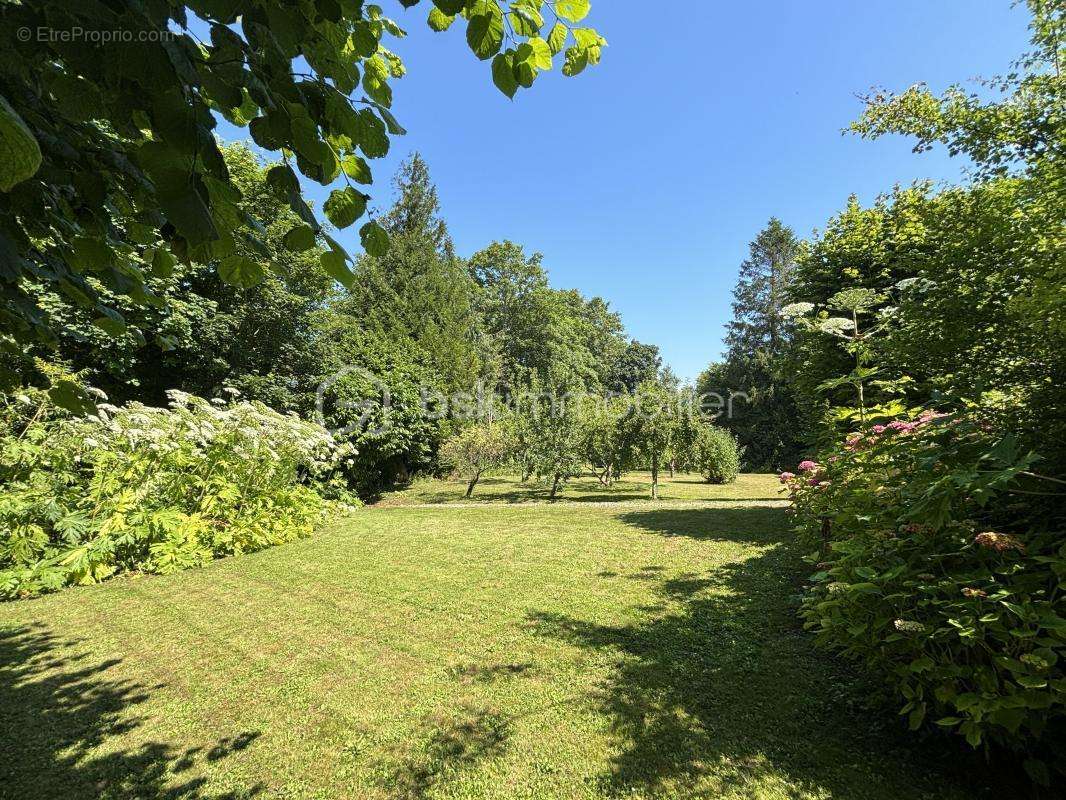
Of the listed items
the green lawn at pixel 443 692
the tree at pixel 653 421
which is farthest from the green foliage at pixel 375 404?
the green lawn at pixel 443 692

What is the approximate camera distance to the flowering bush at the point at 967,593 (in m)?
1.86

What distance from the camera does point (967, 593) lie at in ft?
6.69

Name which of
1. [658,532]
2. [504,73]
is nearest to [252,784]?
[504,73]

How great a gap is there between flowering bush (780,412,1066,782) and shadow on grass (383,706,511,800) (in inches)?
87.6

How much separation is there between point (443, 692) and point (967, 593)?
335 centimetres

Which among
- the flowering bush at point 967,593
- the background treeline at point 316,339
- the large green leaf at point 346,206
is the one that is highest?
the background treeline at point 316,339

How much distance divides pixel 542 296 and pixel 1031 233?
36.5 m

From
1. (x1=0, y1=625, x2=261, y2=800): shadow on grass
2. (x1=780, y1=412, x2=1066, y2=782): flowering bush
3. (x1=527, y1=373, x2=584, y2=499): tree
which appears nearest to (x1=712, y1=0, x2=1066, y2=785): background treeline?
(x1=780, y1=412, x2=1066, y2=782): flowering bush

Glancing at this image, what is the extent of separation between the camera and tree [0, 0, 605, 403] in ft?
3.11

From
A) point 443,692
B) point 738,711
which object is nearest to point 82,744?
point 443,692

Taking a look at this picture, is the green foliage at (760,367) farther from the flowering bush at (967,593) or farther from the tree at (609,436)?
the flowering bush at (967,593)

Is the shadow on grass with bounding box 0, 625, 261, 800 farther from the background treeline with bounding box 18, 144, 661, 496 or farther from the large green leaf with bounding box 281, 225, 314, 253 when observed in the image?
the large green leaf with bounding box 281, 225, 314, 253

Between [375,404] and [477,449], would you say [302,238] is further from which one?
[477,449]

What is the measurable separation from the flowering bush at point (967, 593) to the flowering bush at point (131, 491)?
25.9 ft
